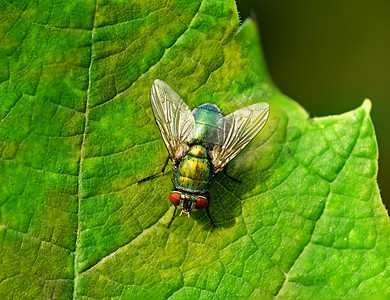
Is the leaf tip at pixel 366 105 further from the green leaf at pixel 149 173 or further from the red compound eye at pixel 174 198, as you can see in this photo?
the red compound eye at pixel 174 198

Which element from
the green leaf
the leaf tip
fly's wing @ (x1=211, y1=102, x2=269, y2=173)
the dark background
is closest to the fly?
fly's wing @ (x1=211, y1=102, x2=269, y2=173)

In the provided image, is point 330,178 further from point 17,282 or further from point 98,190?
point 17,282

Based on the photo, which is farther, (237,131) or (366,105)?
(237,131)

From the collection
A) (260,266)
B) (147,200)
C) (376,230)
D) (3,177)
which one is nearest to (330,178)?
(376,230)

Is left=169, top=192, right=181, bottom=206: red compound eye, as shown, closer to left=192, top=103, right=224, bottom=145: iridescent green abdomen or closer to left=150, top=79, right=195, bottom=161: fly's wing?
left=150, top=79, right=195, bottom=161: fly's wing

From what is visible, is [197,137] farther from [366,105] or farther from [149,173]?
[366,105]

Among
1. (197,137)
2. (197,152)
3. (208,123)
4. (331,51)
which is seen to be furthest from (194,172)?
(331,51)
